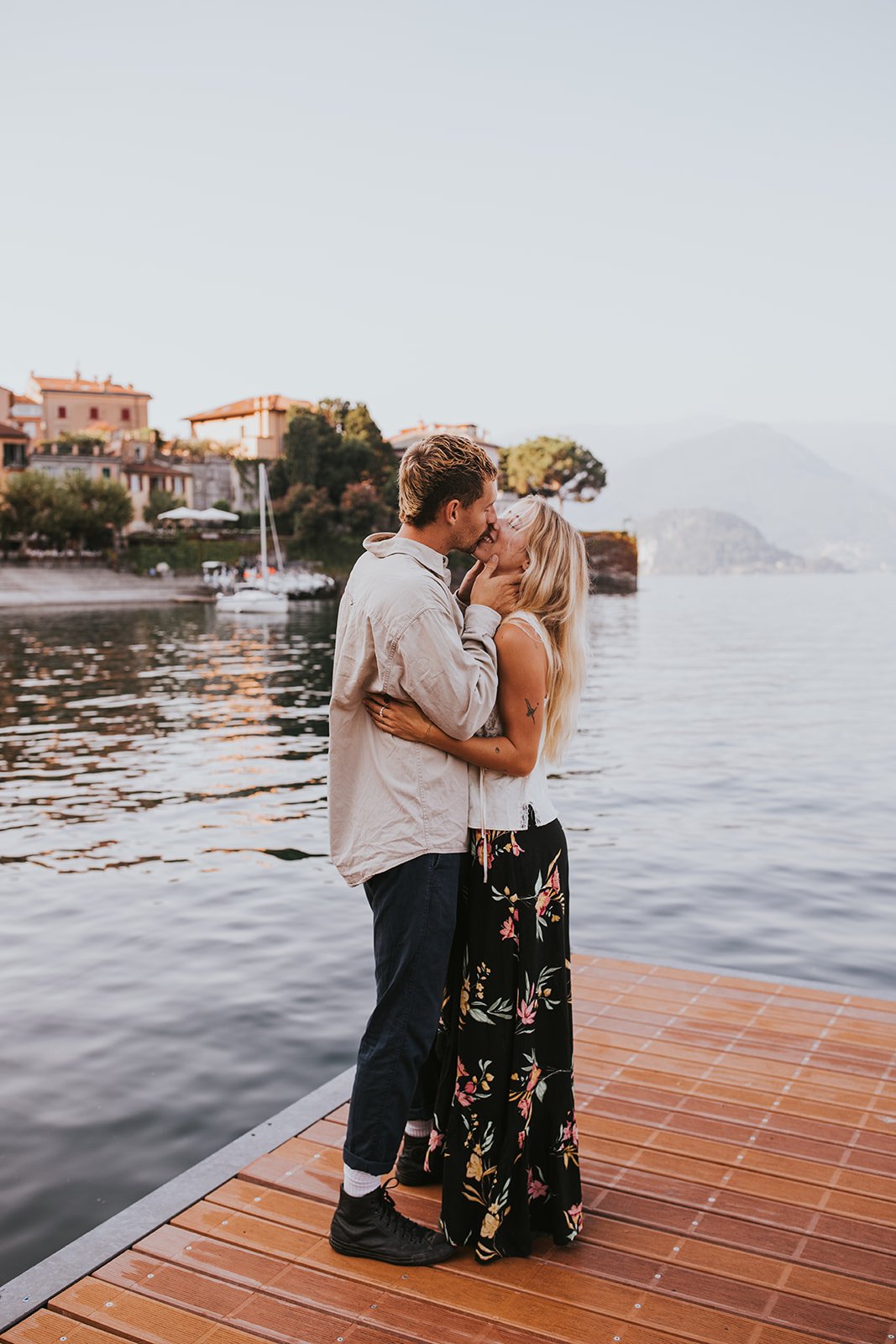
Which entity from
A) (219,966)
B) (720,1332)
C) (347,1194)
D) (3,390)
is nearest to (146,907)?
(219,966)

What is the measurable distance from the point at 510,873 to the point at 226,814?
8.48 meters

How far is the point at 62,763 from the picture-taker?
1384 cm

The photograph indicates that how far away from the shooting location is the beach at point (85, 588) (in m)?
53.1

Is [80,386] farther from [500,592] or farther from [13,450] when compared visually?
[500,592]

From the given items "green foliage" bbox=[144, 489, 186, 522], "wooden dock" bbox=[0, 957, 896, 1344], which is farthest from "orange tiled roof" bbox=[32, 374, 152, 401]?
"wooden dock" bbox=[0, 957, 896, 1344]

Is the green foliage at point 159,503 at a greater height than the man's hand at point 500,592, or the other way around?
the green foliage at point 159,503

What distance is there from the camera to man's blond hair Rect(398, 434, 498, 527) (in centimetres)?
289

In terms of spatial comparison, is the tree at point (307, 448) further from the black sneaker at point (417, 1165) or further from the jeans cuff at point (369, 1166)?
the jeans cuff at point (369, 1166)

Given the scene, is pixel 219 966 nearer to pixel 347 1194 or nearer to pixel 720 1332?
pixel 347 1194

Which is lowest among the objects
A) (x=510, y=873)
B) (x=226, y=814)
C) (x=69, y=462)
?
(x=226, y=814)

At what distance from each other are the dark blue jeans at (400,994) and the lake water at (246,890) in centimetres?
151

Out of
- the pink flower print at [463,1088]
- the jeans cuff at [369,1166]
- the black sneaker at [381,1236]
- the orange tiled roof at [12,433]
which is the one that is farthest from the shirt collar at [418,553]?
the orange tiled roof at [12,433]

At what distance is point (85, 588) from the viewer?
56.5 meters

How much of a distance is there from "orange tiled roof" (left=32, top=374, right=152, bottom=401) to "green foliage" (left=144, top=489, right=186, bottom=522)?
17.8m
